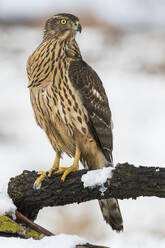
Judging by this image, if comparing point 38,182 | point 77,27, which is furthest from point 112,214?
point 77,27

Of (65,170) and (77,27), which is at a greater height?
(77,27)

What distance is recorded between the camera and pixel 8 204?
4.43 metres

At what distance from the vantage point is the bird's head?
17.2 ft

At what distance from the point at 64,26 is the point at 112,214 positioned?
2236 mm


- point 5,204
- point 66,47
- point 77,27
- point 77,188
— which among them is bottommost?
point 5,204

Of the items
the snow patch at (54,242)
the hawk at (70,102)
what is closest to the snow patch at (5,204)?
the hawk at (70,102)

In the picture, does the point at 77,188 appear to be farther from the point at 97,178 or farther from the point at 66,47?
the point at 66,47

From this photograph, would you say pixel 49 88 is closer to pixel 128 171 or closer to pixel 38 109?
pixel 38 109

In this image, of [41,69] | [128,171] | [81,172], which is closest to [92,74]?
[41,69]

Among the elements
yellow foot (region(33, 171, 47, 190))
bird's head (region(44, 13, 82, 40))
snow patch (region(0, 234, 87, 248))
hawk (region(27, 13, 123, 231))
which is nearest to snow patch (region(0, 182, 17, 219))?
yellow foot (region(33, 171, 47, 190))

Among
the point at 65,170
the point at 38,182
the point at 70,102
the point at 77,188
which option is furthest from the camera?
the point at 70,102

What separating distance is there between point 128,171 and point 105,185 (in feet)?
0.97

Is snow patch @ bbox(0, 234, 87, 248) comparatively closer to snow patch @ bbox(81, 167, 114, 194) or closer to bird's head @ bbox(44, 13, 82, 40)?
snow patch @ bbox(81, 167, 114, 194)

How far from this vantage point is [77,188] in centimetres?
432
